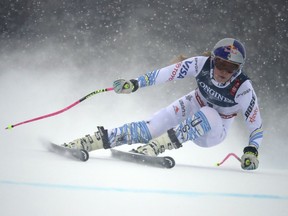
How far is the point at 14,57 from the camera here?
8.21m

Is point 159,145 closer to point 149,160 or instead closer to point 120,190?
point 149,160

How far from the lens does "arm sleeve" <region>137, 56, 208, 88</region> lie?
4.43 meters

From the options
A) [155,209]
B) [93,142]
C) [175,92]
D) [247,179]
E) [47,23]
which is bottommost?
[155,209]

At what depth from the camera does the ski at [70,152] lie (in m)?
3.68

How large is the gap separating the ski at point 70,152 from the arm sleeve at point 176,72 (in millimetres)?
965

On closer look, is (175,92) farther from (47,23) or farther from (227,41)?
(227,41)

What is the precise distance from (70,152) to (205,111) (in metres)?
1.22

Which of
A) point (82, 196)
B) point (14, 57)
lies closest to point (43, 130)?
point (14, 57)

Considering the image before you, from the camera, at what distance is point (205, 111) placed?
4145 millimetres

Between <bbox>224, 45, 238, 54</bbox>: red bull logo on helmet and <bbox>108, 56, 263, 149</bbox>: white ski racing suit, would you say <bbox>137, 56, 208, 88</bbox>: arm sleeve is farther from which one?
<bbox>224, 45, 238, 54</bbox>: red bull logo on helmet

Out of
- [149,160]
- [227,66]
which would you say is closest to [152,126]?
[149,160]

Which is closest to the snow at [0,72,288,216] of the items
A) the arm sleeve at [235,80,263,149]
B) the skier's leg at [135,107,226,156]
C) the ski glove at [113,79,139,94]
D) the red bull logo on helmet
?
the skier's leg at [135,107,226,156]

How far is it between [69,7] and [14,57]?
4.25 feet

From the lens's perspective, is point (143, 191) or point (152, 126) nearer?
point (143, 191)
